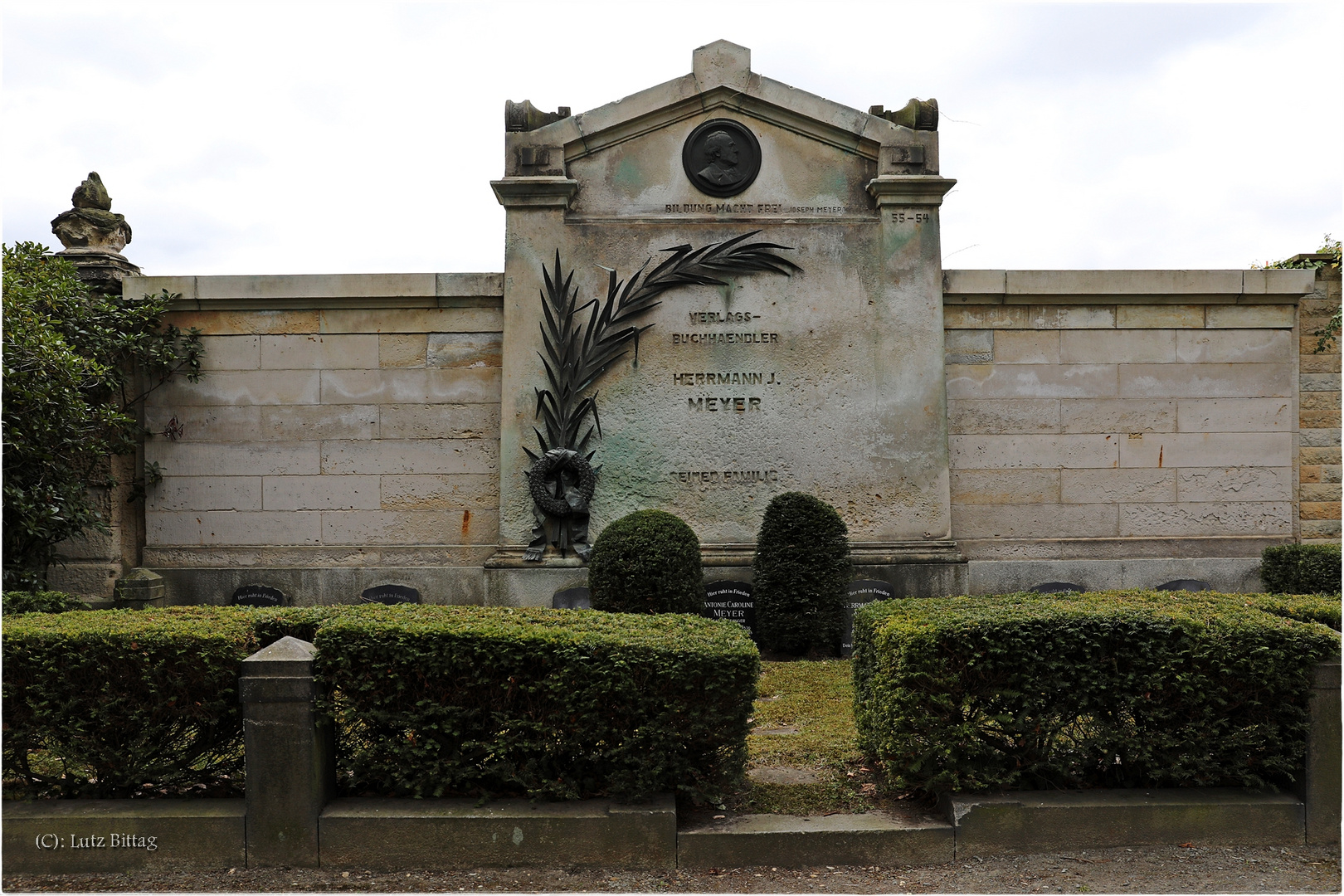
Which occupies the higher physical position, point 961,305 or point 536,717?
point 961,305

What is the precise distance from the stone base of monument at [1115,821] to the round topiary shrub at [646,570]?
430 cm

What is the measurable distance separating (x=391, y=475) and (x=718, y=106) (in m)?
5.41

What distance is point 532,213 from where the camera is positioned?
9.98 metres

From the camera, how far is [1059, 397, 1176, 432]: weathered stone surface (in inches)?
402

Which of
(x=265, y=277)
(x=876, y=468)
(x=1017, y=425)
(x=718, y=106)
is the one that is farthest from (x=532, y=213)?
(x=1017, y=425)

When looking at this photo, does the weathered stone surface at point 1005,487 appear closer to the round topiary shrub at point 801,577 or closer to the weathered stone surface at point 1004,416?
the weathered stone surface at point 1004,416

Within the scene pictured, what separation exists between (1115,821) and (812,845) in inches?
54.7

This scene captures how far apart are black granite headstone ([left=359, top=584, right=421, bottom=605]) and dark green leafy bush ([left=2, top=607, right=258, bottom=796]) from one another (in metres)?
5.55

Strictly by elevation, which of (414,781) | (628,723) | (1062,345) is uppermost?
(1062,345)

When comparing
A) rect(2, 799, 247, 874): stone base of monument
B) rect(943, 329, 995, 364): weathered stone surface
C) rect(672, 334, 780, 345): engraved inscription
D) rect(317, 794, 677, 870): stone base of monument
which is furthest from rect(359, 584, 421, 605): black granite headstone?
rect(943, 329, 995, 364): weathered stone surface

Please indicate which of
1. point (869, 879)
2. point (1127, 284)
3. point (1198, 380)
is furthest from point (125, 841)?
point (1198, 380)

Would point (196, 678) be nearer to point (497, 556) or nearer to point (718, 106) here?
point (497, 556)

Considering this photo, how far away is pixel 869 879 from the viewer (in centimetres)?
396

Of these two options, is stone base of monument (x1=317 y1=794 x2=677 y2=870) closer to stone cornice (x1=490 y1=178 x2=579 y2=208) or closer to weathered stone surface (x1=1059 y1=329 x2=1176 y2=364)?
stone cornice (x1=490 y1=178 x2=579 y2=208)
